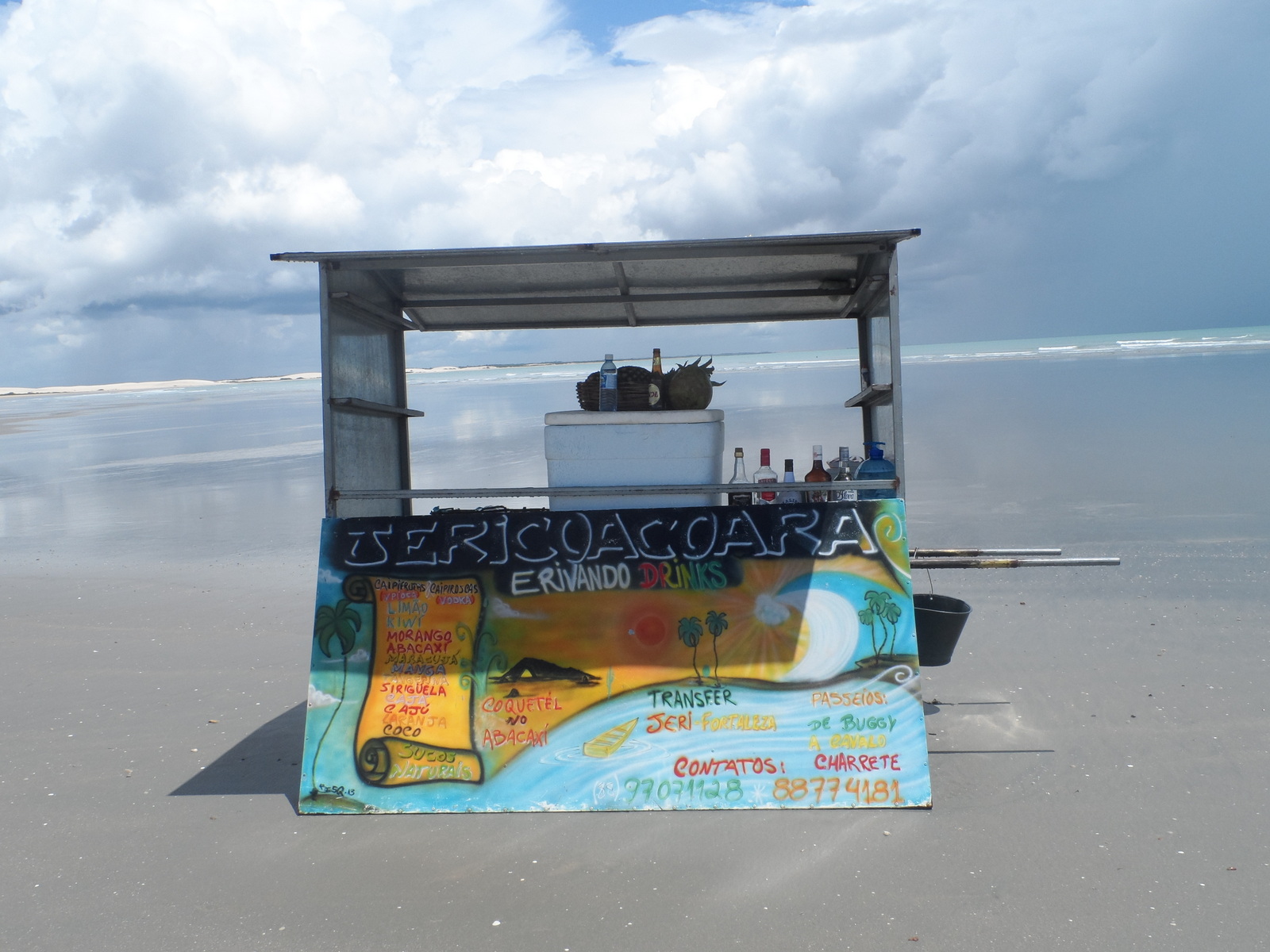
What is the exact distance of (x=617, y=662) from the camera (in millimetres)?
4059

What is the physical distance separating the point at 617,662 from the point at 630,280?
222 cm

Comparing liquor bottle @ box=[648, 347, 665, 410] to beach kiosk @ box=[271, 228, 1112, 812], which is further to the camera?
liquor bottle @ box=[648, 347, 665, 410]

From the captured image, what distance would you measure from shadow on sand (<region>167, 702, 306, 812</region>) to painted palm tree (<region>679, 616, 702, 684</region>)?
1.80 metres

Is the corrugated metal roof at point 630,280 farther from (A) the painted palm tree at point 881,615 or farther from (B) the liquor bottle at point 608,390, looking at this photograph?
(A) the painted palm tree at point 881,615

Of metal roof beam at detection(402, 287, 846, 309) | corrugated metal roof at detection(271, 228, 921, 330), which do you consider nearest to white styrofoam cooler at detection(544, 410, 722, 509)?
corrugated metal roof at detection(271, 228, 921, 330)

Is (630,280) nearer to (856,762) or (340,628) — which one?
(340,628)

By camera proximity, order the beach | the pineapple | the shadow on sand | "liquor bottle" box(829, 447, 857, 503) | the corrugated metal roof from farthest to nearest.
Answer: "liquor bottle" box(829, 447, 857, 503) → the pineapple → the shadow on sand → the corrugated metal roof → the beach

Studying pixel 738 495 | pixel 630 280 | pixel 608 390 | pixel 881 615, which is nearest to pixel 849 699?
pixel 881 615

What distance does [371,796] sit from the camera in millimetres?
3918

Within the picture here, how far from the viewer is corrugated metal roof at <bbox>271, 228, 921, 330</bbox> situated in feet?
13.4

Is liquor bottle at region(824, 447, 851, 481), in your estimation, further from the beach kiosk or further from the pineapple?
the pineapple

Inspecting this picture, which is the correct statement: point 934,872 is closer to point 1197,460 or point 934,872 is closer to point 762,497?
point 762,497

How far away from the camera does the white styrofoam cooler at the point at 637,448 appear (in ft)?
14.0

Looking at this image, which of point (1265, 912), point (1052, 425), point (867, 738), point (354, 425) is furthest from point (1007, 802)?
point (1052, 425)
